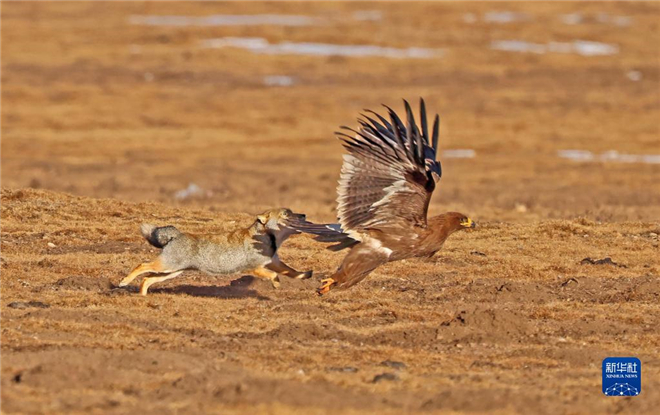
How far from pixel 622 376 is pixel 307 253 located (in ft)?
21.5

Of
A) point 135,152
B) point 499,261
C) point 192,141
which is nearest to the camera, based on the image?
point 499,261

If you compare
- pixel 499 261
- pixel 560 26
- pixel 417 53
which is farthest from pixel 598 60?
pixel 499 261

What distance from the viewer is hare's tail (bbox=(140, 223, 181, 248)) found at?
40.4ft

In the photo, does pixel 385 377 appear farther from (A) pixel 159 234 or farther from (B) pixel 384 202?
(A) pixel 159 234

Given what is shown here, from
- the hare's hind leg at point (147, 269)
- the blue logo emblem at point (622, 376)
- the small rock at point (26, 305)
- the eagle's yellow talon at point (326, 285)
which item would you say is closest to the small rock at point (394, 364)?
the eagle's yellow talon at point (326, 285)

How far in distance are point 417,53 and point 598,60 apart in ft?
30.3

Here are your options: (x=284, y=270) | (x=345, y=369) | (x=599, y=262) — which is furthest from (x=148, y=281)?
(x=599, y=262)

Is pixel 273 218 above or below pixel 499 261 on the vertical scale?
above

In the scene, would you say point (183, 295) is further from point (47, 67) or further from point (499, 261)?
point (47, 67)

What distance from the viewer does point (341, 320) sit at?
1229cm

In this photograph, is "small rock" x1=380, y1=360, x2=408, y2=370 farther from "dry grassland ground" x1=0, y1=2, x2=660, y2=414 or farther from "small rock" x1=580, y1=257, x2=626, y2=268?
"small rock" x1=580, y1=257, x2=626, y2=268

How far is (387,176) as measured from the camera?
11.4 meters

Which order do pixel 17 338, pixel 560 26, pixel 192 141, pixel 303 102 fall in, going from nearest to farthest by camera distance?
pixel 17 338 < pixel 192 141 < pixel 303 102 < pixel 560 26

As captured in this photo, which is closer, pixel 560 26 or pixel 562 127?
pixel 562 127
